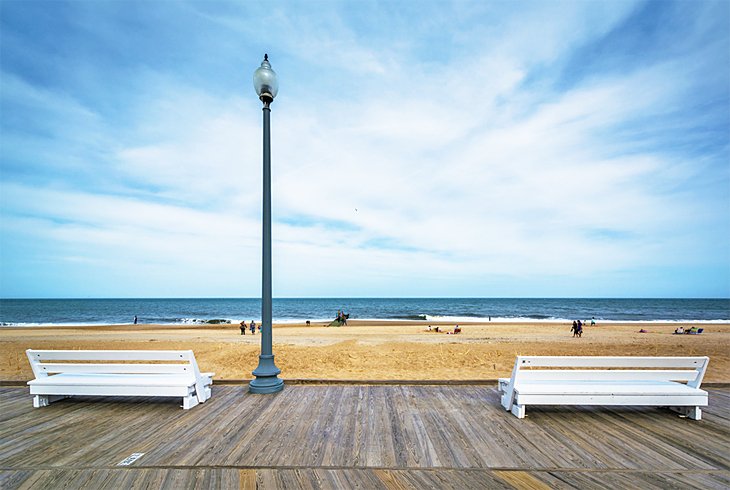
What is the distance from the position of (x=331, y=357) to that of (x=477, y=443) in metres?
7.41

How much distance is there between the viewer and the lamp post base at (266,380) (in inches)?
191

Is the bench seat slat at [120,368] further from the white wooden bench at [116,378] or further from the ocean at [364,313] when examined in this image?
the ocean at [364,313]

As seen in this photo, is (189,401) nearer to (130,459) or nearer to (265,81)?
(130,459)

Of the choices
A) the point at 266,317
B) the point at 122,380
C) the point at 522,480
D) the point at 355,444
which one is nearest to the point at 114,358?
the point at 122,380

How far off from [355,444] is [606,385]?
3058mm

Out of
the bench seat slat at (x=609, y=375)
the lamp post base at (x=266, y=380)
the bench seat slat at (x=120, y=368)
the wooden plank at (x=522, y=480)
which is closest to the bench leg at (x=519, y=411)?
the bench seat slat at (x=609, y=375)

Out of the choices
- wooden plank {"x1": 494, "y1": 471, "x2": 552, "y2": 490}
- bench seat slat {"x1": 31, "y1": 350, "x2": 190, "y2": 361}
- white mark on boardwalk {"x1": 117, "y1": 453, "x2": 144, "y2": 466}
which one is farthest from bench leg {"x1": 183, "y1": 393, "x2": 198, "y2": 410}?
wooden plank {"x1": 494, "y1": 471, "x2": 552, "y2": 490}

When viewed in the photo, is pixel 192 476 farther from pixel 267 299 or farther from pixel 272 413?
pixel 267 299

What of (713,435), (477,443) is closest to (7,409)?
(477,443)

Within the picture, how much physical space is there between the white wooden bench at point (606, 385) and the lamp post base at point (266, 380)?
3181mm

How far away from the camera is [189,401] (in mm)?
4238

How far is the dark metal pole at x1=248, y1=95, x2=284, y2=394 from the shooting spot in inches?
193

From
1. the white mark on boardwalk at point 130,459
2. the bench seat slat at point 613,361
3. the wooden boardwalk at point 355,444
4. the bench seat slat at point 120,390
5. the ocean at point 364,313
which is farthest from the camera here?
the ocean at point 364,313

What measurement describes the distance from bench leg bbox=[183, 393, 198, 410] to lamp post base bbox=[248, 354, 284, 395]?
766mm
